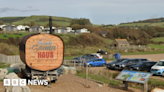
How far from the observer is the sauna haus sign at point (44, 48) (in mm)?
15117

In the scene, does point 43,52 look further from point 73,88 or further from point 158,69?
point 158,69

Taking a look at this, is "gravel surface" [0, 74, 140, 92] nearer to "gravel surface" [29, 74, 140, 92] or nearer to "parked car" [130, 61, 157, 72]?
"gravel surface" [29, 74, 140, 92]

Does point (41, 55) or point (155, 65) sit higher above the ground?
point (41, 55)

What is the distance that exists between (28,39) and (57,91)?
4.06m

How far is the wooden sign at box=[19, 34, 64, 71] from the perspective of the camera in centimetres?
1502

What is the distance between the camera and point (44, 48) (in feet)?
50.0

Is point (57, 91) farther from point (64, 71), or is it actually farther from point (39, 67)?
point (64, 71)

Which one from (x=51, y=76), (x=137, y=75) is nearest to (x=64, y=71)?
(x=51, y=76)

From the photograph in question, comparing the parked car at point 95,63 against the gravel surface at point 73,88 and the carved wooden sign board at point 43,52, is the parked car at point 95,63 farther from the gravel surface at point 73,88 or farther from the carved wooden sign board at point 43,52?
the carved wooden sign board at point 43,52

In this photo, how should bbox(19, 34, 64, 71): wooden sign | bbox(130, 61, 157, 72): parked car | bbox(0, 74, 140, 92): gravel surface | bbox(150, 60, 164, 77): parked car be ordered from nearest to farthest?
bbox(0, 74, 140, 92): gravel surface → bbox(19, 34, 64, 71): wooden sign → bbox(150, 60, 164, 77): parked car → bbox(130, 61, 157, 72): parked car

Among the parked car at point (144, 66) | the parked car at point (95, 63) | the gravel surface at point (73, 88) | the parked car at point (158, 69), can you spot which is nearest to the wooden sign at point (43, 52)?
the gravel surface at point (73, 88)

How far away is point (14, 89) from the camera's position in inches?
418

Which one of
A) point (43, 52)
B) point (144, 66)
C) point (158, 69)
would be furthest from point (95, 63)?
point (43, 52)

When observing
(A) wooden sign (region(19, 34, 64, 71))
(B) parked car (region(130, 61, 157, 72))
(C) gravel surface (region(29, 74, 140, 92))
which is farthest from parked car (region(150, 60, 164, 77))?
(A) wooden sign (region(19, 34, 64, 71))
